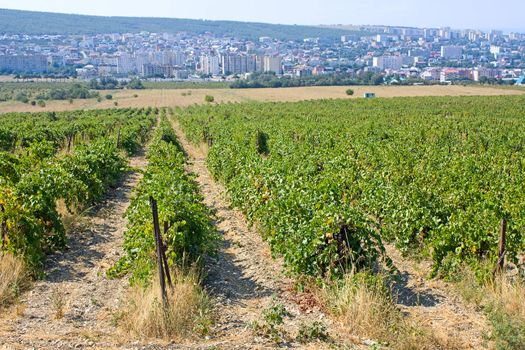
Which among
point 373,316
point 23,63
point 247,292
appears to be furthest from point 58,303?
point 23,63

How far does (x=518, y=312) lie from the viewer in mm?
7312

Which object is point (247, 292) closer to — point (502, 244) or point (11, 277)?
point (11, 277)

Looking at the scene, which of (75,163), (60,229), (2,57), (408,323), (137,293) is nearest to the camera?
(408,323)

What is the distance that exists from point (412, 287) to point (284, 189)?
3.15m

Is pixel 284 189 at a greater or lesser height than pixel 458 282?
greater

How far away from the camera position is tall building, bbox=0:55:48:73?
191 metres

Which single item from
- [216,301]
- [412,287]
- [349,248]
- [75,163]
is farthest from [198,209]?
[75,163]

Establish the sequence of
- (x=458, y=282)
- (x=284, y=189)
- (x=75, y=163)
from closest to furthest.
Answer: (x=458, y=282), (x=284, y=189), (x=75, y=163)

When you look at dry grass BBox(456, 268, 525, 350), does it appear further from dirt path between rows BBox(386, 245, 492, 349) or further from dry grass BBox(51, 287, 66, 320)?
dry grass BBox(51, 287, 66, 320)

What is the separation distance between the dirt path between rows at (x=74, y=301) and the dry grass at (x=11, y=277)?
159 millimetres

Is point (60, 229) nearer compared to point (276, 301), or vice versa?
point (276, 301)

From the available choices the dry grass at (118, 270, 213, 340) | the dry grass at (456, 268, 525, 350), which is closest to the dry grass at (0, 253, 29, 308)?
the dry grass at (118, 270, 213, 340)

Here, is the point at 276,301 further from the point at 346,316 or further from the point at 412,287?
the point at 412,287

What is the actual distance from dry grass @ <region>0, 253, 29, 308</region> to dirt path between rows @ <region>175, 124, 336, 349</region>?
2628 millimetres
